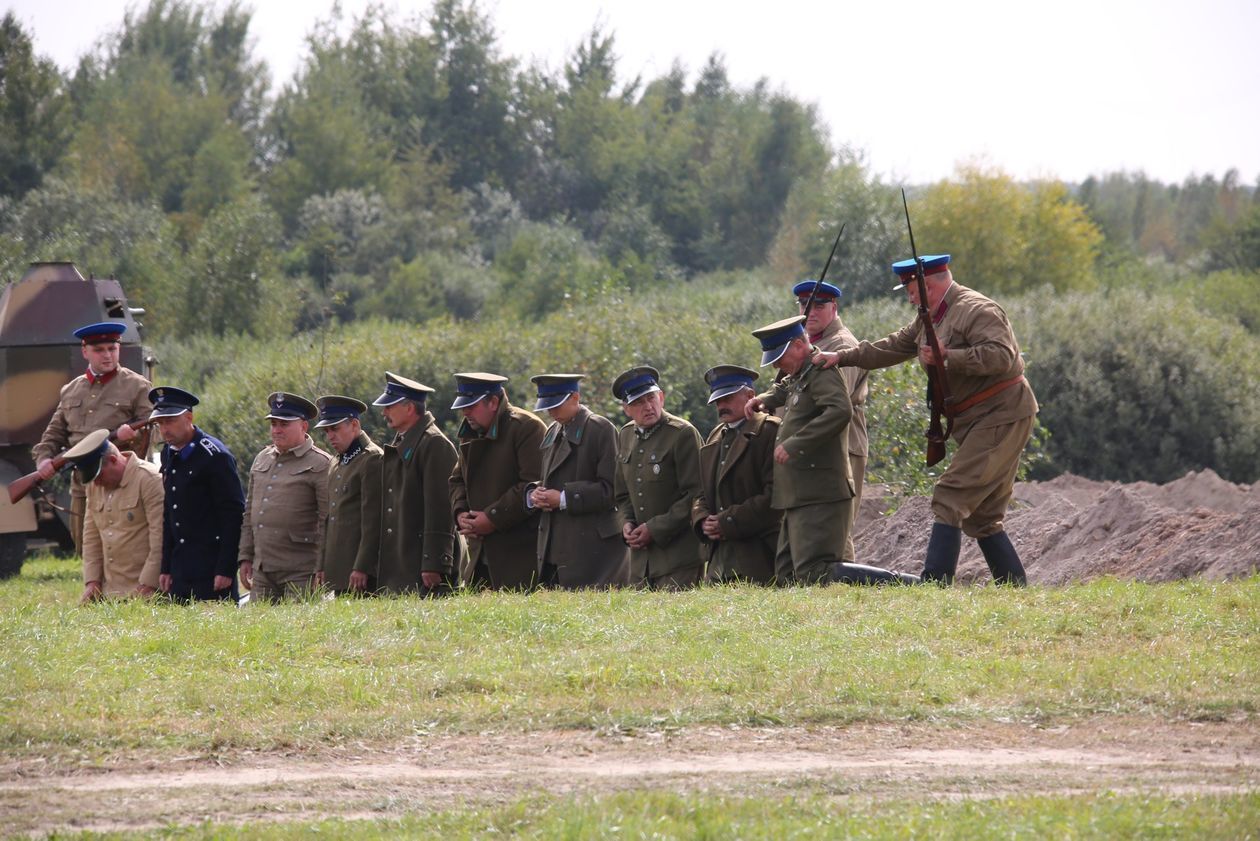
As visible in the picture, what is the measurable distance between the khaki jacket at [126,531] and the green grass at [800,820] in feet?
19.8

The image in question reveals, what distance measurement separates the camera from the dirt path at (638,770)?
6285 millimetres

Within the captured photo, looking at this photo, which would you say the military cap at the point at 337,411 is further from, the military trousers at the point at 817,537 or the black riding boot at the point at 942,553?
the black riding boot at the point at 942,553

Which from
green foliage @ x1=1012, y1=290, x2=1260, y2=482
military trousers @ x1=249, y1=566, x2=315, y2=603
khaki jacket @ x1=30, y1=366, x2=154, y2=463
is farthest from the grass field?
green foliage @ x1=1012, y1=290, x2=1260, y2=482

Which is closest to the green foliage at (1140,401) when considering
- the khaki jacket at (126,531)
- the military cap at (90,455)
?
the khaki jacket at (126,531)

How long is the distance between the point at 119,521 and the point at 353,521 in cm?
165

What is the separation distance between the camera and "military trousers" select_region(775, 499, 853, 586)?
35.3 ft

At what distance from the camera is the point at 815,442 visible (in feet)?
34.8

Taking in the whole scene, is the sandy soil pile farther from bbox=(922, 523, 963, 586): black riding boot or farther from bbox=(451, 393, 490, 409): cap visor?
bbox=(451, 393, 490, 409): cap visor

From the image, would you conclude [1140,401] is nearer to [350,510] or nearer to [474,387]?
[474,387]

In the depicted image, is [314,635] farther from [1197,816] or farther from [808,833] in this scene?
[1197,816]

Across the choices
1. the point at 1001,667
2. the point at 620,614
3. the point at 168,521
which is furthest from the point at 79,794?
the point at 168,521

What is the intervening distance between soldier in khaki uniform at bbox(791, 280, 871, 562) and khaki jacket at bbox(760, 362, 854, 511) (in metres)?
0.54

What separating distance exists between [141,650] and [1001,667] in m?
4.58

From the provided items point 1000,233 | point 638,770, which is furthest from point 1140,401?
point 1000,233
